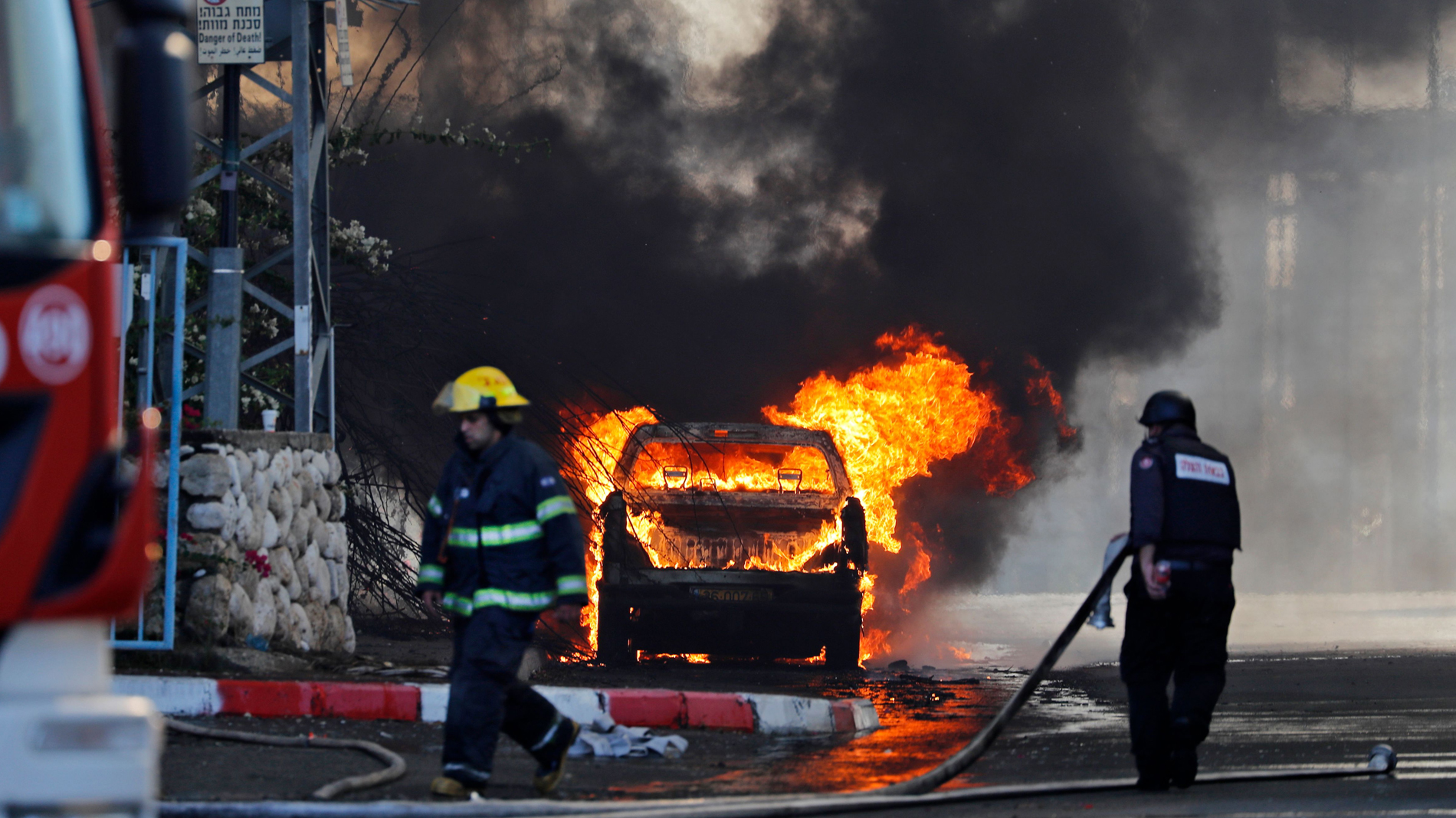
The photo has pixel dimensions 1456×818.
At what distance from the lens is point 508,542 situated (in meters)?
5.56

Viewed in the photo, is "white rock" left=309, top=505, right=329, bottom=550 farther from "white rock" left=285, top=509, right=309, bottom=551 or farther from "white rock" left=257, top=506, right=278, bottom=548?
"white rock" left=257, top=506, right=278, bottom=548

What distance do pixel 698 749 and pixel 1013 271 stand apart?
15.2 metres

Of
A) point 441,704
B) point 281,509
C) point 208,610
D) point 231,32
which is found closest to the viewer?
point 441,704

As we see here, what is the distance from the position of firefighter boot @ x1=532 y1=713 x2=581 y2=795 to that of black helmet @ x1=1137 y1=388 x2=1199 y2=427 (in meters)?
2.71

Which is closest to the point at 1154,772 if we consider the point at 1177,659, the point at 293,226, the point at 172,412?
the point at 1177,659

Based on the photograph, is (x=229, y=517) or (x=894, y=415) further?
Result: (x=894, y=415)

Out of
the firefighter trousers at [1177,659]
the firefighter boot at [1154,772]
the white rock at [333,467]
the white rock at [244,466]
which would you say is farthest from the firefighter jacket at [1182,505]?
the white rock at [333,467]

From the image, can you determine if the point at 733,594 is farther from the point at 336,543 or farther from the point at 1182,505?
the point at 1182,505

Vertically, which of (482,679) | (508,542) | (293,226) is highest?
(293,226)

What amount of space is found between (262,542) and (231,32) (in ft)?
10.3

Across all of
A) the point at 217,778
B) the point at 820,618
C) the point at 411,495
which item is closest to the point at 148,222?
the point at 217,778

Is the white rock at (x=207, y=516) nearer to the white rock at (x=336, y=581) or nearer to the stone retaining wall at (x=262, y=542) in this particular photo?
the stone retaining wall at (x=262, y=542)

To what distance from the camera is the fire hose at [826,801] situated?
4812 mm

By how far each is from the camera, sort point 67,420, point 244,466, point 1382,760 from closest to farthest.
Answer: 1. point 67,420
2. point 1382,760
3. point 244,466
